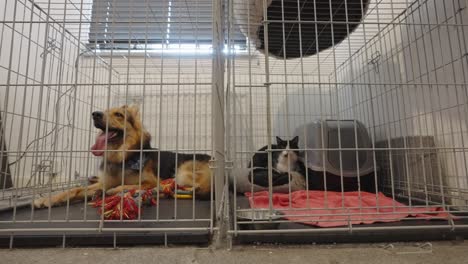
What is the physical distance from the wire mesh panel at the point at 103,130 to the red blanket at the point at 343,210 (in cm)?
39

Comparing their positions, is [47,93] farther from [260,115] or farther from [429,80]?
[429,80]

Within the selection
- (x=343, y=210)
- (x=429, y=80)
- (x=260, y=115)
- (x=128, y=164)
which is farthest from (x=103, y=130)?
(x=429, y=80)

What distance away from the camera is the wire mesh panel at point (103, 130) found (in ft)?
3.78

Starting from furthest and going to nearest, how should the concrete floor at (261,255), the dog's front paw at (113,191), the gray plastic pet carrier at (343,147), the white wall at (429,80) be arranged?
the gray plastic pet carrier at (343,147) < the dog's front paw at (113,191) < the white wall at (429,80) < the concrete floor at (261,255)

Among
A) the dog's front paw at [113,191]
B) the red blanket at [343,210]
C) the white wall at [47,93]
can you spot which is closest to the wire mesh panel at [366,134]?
the red blanket at [343,210]

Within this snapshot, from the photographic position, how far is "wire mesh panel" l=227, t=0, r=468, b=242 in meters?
1.16

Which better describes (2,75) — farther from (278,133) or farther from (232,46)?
(278,133)

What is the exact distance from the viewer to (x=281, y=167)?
2.45 meters

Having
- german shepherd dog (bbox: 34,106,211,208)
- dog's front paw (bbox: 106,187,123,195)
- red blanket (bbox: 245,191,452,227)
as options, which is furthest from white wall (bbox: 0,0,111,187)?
red blanket (bbox: 245,191,452,227)

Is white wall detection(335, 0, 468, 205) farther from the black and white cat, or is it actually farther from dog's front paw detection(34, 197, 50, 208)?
dog's front paw detection(34, 197, 50, 208)

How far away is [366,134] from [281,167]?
752 mm

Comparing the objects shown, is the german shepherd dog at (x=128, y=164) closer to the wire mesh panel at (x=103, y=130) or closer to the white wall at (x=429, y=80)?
the wire mesh panel at (x=103, y=130)

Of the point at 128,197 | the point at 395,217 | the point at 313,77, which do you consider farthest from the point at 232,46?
the point at 313,77

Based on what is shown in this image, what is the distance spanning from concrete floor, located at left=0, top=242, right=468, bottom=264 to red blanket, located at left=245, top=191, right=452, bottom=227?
0.12 meters
